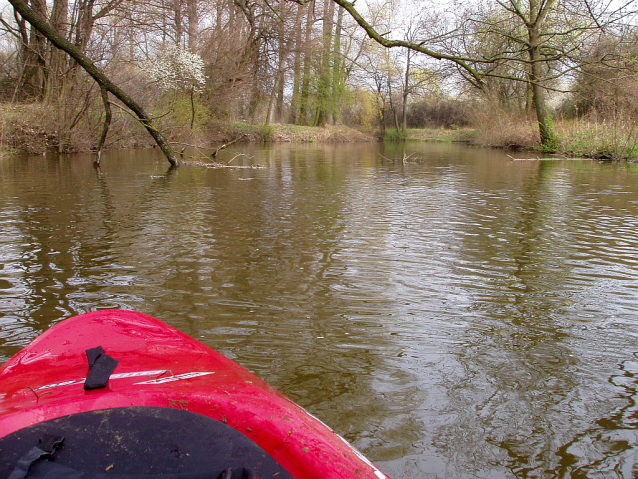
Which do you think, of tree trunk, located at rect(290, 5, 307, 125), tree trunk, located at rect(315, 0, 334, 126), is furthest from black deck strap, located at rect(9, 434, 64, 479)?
tree trunk, located at rect(315, 0, 334, 126)

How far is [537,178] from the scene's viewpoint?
373 inches

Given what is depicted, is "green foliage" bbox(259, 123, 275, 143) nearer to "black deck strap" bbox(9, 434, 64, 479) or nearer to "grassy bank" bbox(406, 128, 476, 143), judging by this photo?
"grassy bank" bbox(406, 128, 476, 143)

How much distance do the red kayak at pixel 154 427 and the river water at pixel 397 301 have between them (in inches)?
25.3

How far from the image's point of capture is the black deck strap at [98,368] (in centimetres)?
123

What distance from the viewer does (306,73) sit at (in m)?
26.9

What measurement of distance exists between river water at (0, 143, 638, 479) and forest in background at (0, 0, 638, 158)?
181 centimetres

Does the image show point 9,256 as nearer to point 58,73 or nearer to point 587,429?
point 587,429

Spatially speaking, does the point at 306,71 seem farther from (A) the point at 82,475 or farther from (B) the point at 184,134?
(A) the point at 82,475

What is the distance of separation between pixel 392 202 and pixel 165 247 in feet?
10.8

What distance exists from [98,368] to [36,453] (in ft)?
0.99

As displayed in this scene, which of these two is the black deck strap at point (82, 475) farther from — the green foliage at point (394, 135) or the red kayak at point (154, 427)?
the green foliage at point (394, 135)

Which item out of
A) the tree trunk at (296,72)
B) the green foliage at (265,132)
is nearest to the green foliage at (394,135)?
the tree trunk at (296,72)

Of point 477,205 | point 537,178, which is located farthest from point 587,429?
point 537,178

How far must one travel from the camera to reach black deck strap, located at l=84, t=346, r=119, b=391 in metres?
1.23
